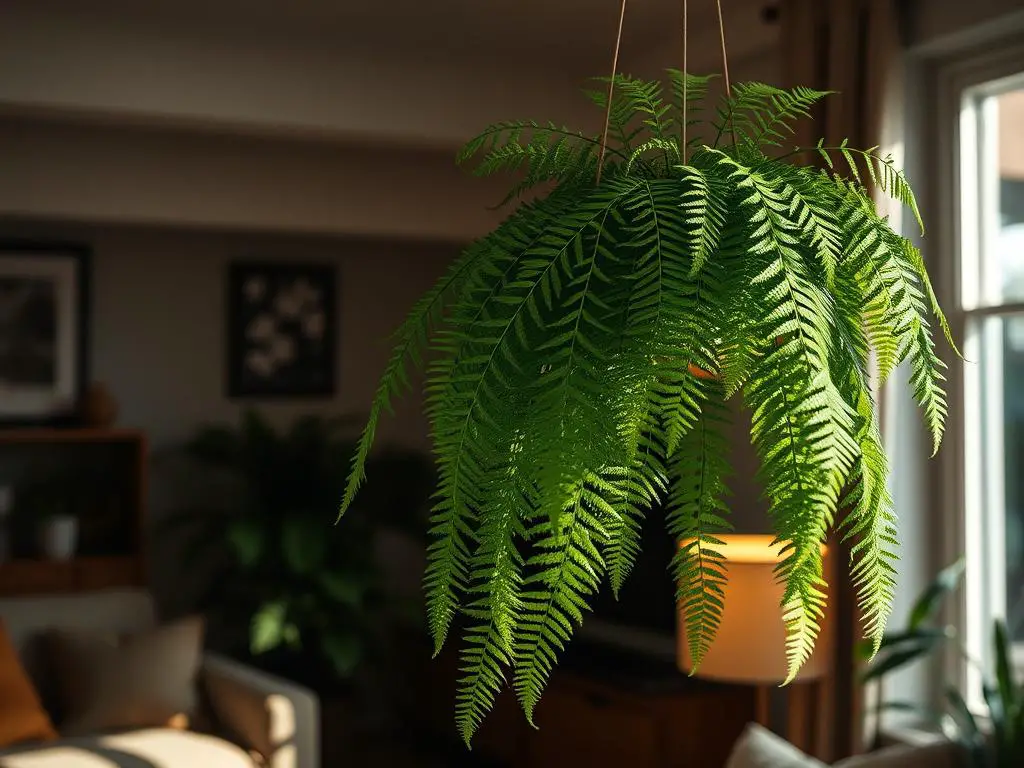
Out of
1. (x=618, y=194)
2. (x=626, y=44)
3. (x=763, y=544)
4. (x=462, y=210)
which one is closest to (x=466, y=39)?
(x=626, y=44)

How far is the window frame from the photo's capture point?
319 cm

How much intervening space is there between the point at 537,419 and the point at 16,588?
4496mm

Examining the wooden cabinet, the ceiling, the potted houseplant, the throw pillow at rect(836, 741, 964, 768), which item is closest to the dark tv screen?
the wooden cabinet

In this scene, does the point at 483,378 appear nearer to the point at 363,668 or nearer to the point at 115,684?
the point at 115,684

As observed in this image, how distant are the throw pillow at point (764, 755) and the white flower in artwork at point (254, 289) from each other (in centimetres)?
354

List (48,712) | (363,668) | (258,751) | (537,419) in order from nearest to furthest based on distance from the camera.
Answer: (537,419)
(258,751)
(48,712)
(363,668)

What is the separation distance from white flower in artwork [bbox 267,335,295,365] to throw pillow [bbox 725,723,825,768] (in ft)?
11.4

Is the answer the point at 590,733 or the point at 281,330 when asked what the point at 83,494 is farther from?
the point at 590,733

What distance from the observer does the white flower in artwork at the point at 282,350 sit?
5.55m

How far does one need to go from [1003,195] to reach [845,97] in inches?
19.4

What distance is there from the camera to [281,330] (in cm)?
557

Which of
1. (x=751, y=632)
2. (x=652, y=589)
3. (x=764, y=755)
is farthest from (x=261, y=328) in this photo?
(x=764, y=755)

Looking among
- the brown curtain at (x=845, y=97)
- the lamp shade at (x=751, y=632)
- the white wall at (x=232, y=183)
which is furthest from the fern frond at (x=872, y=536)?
the white wall at (x=232, y=183)

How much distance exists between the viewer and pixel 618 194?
83 cm
